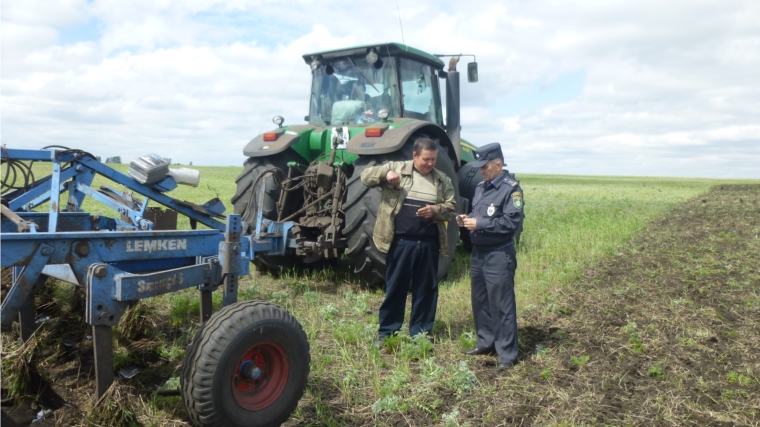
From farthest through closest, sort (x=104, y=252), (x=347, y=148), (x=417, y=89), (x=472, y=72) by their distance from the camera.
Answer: (x=472, y=72) → (x=417, y=89) → (x=347, y=148) → (x=104, y=252)

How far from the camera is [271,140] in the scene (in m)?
6.37

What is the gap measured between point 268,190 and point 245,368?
3.25 meters

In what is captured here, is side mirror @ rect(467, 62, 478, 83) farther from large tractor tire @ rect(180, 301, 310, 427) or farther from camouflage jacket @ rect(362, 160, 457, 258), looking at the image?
large tractor tire @ rect(180, 301, 310, 427)

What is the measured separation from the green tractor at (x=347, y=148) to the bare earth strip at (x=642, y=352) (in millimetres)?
1508

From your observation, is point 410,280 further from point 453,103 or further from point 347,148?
point 453,103

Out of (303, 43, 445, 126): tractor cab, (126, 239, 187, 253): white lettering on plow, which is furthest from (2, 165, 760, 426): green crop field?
(303, 43, 445, 126): tractor cab

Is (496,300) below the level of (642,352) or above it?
above

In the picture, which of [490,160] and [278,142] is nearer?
[490,160]

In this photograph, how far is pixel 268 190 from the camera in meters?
6.16

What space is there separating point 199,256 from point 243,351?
893mm

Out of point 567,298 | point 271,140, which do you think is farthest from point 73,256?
point 567,298

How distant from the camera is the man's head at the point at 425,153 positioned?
14.7ft

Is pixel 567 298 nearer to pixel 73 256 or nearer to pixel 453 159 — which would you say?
pixel 453 159

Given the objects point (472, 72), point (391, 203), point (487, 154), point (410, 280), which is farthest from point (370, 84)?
point (410, 280)
